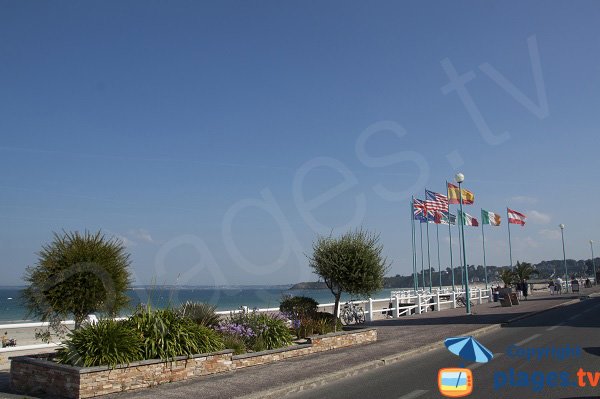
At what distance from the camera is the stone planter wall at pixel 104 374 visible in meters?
9.12

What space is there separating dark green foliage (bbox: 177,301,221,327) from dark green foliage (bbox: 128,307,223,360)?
1491mm

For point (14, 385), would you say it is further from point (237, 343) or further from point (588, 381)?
point (588, 381)

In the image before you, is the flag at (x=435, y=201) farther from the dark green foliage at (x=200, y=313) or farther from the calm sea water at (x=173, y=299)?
the dark green foliage at (x=200, y=313)

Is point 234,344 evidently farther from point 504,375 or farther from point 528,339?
point 528,339

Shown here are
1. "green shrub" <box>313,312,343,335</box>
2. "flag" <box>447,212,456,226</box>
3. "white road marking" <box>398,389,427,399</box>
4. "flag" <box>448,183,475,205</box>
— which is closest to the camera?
"white road marking" <box>398,389,427,399</box>

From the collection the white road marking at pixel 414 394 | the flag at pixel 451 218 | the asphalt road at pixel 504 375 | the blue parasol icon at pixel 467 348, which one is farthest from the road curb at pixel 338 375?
the flag at pixel 451 218

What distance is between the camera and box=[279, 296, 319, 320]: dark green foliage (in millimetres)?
16359

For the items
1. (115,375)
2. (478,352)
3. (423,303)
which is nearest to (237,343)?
(115,375)

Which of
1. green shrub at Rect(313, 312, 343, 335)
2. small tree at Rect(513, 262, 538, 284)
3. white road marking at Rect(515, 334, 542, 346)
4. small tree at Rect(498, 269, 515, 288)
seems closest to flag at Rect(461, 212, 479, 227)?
small tree at Rect(498, 269, 515, 288)

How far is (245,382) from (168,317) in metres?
2.31

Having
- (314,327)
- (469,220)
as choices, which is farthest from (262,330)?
(469,220)

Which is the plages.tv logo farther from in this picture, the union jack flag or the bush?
the union jack flag

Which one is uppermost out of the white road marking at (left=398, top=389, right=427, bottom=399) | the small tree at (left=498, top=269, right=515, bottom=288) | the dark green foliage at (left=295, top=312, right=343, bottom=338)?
the small tree at (left=498, top=269, right=515, bottom=288)

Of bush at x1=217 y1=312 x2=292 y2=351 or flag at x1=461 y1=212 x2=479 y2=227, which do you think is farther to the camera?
flag at x1=461 y1=212 x2=479 y2=227
